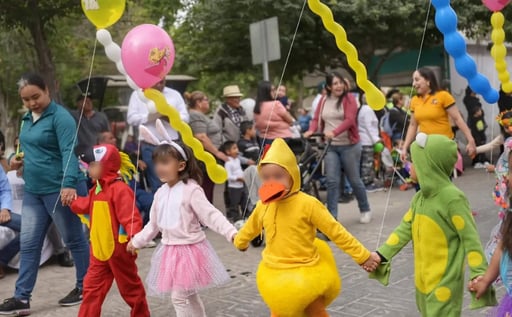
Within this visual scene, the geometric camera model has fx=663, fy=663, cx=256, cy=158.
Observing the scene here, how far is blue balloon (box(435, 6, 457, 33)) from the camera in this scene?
4.96m

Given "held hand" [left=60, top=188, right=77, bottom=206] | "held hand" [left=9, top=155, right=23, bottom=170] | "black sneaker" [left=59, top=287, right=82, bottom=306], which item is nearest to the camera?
"held hand" [left=60, top=188, right=77, bottom=206]

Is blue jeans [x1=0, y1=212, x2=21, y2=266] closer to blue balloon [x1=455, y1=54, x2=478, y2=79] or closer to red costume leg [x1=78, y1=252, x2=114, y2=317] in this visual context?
red costume leg [x1=78, y1=252, x2=114, y2=317]

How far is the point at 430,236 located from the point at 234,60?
45.9ft

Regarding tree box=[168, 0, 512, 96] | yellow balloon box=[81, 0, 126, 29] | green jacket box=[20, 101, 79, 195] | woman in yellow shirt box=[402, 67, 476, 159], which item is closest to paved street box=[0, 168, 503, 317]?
green jacket box=[20, 101, 79, 195]

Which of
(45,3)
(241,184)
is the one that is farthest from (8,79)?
(241,184)

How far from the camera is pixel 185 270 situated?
4250 mm

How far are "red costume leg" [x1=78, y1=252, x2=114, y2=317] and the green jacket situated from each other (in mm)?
786

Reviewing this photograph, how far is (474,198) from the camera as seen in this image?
9.69 meters

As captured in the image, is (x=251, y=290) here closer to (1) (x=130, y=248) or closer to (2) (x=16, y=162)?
(1) (x=130, y=248)

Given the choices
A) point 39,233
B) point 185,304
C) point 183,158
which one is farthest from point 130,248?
point 39,233

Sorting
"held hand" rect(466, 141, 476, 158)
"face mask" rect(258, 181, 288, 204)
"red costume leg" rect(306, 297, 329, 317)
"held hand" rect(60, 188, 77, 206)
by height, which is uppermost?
"face mask" rect(258, 181, 288, 204)

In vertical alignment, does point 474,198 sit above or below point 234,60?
below

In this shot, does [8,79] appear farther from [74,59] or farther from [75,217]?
[75,217]

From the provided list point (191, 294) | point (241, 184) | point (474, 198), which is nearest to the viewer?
point (191, 294)
